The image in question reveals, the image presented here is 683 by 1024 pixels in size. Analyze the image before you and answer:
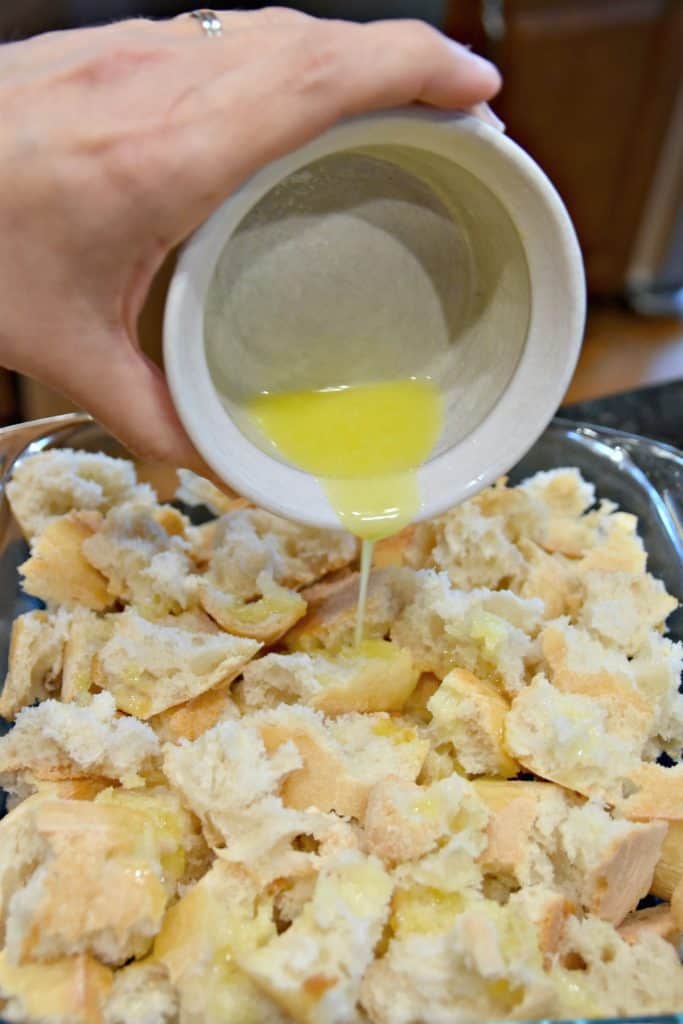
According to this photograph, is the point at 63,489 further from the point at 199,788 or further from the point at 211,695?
the point at 199,788

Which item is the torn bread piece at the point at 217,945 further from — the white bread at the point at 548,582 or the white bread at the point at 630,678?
the white bread at the point at 548,582

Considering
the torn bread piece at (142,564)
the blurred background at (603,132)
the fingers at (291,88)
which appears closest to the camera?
the fingers at (291,88)

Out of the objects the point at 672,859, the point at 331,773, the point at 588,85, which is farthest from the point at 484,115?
the point at 588,85

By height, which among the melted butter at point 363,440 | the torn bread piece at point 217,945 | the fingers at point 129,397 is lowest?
the torn bread piece at point 217,945

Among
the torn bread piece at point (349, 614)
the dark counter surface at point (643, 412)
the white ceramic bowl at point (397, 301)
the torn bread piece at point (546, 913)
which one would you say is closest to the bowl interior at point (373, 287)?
the white ceramic bowl at point (397, 301)

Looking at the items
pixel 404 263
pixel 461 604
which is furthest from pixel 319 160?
pixel 461 604

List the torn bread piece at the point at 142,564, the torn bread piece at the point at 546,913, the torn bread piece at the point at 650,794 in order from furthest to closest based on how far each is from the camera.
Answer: the torn bread piece at the point at 142,564 → the torn bread piece at the point at 650,794 → the torn bread piece at the point at 546,913
